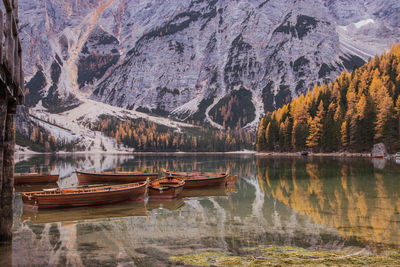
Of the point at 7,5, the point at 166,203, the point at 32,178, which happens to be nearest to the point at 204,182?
the point at 166,203

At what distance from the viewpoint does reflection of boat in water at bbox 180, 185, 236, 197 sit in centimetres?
3330

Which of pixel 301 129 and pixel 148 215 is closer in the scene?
pixel 148 215

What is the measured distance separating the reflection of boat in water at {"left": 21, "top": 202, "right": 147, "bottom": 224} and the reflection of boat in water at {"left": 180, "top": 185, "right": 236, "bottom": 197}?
27.3 feet

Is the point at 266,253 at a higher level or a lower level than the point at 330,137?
lower

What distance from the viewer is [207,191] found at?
3619 cm

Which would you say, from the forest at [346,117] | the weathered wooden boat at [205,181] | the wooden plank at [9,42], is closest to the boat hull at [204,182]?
the weathered wooden boat at [205,181]

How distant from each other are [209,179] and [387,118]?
67.8 metres

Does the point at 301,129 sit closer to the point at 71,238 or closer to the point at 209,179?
the point at 209,179

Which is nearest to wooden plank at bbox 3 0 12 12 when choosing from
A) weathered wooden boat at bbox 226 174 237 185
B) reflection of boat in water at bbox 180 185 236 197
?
reflection of boat in water at bbox 180 185 236 197

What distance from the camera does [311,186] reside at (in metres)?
35.2

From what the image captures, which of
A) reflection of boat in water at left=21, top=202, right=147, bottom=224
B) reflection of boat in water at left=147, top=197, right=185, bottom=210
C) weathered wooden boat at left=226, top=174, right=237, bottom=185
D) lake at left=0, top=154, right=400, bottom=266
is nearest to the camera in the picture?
lake at left=0, top=154, right=400, bottom=266

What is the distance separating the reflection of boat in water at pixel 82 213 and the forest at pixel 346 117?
80307mm

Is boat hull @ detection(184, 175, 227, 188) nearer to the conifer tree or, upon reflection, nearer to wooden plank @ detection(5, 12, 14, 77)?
wooden plank @ detection(5, 12, 14, 77)

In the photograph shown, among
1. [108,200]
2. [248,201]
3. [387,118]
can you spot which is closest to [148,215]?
[108,200]
